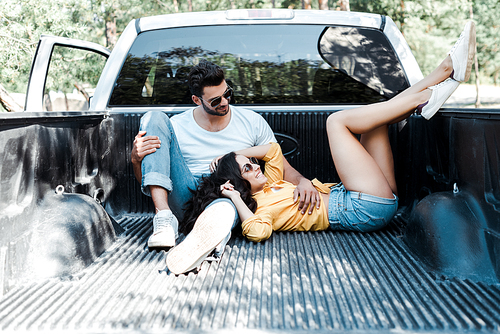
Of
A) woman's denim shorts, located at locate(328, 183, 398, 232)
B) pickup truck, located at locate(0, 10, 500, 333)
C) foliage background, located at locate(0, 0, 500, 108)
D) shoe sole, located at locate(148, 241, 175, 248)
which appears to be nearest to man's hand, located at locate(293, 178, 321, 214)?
woman's denim shorts, located at locate(328, 183, 398, 232)

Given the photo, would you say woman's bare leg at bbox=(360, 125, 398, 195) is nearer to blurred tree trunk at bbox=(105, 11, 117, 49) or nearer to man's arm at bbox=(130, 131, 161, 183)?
man's arm at bbox=(130, 131, 161, 183)

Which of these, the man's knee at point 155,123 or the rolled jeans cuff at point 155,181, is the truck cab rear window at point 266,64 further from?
the rolled jeans cuff at point 155,181

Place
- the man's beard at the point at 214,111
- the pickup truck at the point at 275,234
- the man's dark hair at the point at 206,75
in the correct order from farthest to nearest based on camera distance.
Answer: the man's beard at the point at 214,111 < the man's dark hair at the point at 206,75 < the pickup truck at the point at 275,234

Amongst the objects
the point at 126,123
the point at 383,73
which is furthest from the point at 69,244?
the point at 383,73

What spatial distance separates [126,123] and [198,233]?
1302mm

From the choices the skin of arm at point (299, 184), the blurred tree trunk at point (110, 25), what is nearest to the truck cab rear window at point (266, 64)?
the skin of arm at point (299, 184)

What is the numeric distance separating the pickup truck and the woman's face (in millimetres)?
358

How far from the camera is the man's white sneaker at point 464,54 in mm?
2463

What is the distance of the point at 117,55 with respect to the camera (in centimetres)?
314

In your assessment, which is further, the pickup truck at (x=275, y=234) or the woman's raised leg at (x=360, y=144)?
the woman's raised leg at (x=360, y=144)

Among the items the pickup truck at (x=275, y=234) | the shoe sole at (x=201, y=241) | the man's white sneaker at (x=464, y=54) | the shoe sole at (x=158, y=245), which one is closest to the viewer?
the pickup truck at (x=275, y=234)

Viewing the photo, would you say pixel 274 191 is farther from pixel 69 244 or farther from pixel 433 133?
pixel 69 244

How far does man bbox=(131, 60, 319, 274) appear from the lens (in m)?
2.39

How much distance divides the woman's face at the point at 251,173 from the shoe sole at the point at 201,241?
0.46 metres
